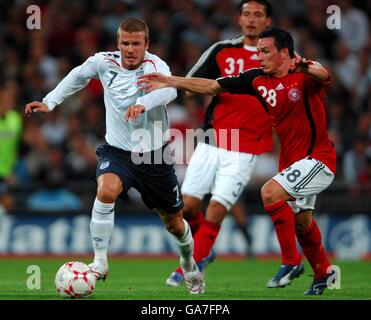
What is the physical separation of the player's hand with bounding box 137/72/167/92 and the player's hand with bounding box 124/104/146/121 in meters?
0.21

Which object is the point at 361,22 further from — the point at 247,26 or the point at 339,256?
the point at 247,26

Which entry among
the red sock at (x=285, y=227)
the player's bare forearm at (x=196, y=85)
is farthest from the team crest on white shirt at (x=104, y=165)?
the red sock at (x=285, y=227)

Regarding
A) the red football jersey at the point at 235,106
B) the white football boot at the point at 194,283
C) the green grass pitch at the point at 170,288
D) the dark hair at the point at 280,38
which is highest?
the dark hair at the point at 280,38

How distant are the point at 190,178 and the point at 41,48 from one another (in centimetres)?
821

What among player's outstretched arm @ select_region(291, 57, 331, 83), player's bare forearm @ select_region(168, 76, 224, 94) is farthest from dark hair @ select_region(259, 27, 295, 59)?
player's bare forearm @ select_region(168, 76, 224, 94)

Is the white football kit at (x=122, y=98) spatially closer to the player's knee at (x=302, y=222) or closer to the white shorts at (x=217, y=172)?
the player's knee at (x=302, y=222)

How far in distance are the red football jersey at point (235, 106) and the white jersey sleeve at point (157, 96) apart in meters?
1.59

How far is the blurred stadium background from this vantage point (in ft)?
49.5

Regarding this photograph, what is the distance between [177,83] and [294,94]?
3.45ft

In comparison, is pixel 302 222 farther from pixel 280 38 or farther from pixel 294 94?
pixel 280 38

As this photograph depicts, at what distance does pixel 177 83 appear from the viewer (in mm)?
8242

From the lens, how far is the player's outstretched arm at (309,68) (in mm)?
7934

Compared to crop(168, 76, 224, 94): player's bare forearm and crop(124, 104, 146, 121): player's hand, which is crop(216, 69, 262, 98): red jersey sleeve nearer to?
crop(168, 76, 224, 94): player's bare forearm

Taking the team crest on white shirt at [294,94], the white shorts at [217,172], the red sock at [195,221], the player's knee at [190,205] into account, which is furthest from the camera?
the red sock at [195,221]
